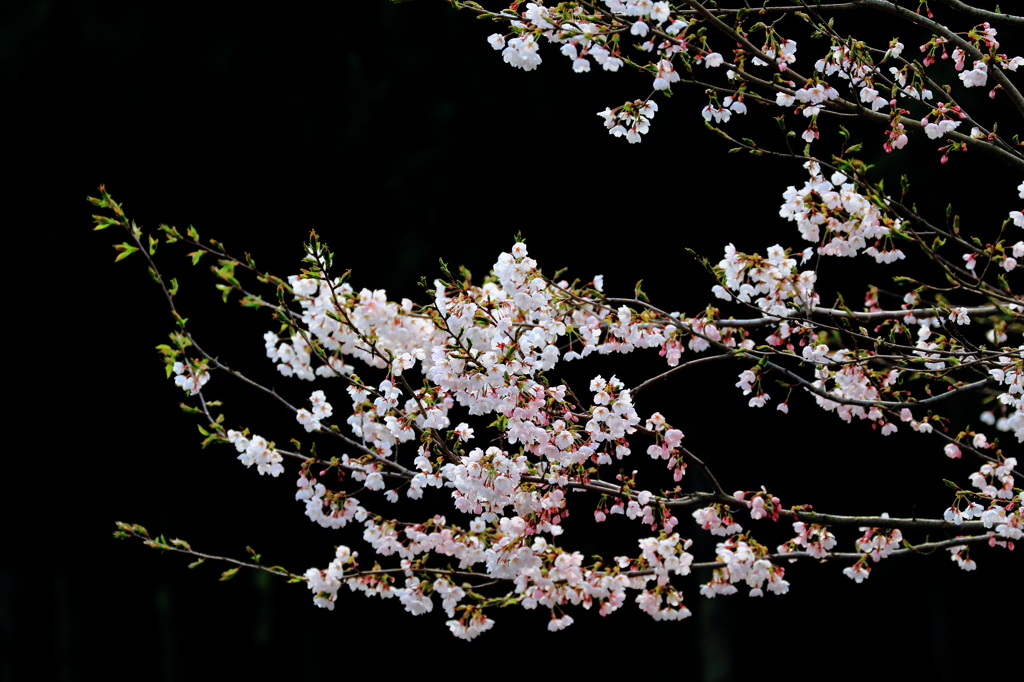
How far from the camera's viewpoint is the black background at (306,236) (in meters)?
9.30

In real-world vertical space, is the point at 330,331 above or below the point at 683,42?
below

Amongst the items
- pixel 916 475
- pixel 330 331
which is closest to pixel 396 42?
pixel 330 331

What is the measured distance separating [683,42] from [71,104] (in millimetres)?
8784

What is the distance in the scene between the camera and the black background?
366 inches

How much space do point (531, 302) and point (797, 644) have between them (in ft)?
35.7

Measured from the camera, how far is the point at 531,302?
3.66 metres

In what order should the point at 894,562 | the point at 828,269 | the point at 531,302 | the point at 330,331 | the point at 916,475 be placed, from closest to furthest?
the point at 531,302, the point at 330,331, the point at 828,269, the point at 916,475, the point at 894,562

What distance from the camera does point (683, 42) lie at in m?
3.34

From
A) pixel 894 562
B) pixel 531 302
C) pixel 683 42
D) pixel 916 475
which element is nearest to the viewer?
pixel 683 42

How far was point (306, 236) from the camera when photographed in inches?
380

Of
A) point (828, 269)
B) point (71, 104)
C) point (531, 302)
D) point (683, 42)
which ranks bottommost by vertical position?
point (531, 302)

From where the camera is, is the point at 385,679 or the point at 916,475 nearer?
the point at 916,475

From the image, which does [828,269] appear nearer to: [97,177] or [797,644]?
[797,644]

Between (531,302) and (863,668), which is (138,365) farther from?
(863,668)
